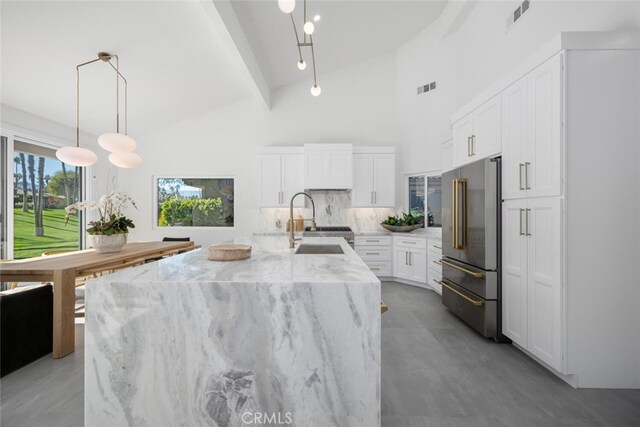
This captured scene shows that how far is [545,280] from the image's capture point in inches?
91.2

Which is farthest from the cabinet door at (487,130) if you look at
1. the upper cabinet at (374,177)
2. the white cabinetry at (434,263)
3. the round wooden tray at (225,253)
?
the round wooden tray at (225,253)

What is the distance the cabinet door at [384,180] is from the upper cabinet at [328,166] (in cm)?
51

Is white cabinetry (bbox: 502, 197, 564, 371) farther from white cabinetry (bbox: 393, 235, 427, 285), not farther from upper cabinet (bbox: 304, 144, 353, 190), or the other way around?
upper cabinet (bbox: 304, 144, 353, 190)

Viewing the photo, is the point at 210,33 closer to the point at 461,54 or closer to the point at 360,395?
the point at 461,54

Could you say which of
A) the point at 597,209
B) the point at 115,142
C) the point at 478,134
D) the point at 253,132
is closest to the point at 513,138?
the point at 478,134

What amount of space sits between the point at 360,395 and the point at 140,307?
111 centimetres

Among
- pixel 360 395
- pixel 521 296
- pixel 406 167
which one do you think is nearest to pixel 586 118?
pixel 521 296

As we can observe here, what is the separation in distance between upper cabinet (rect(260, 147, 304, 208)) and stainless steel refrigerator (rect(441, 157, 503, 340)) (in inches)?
111

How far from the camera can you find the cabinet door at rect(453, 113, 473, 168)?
3.46 m

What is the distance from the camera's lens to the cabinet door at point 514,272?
2570 millimetres

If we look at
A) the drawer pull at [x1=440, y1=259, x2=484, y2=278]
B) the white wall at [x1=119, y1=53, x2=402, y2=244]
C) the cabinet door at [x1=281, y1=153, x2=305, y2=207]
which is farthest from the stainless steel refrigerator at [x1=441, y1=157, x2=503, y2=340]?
the white wall at [x1=119, y1=53, x2=402, y2=244]

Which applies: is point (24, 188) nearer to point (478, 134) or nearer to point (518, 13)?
point (478, 134)

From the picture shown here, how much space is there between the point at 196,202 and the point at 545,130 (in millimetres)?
5641

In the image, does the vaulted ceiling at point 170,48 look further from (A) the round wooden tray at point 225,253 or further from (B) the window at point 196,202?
(A) the round wooden tray at point 225,253
